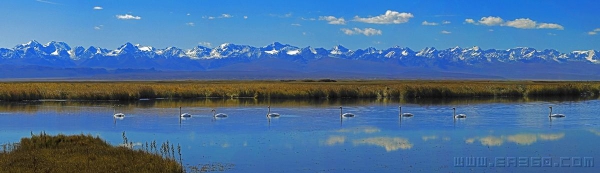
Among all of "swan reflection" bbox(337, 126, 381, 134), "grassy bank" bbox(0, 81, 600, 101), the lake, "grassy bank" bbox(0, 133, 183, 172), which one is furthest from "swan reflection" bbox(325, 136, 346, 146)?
"grassy bank" bbox(0, 81, 600, 101)

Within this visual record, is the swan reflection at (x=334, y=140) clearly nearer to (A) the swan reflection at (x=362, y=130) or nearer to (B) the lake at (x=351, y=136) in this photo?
(B) the lake at (x=351, y=136)

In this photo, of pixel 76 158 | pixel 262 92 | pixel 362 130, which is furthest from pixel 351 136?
pixel 262 92

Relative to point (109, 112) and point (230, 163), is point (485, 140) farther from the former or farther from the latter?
point (109, 112)

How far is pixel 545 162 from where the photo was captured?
20297 mm

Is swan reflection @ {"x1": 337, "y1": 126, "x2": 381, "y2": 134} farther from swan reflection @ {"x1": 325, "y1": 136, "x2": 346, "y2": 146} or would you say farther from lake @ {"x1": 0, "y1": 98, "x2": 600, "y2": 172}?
swan reflection @ {"x1": 325, "y1": 136, "x2": 346, "y2": 146}

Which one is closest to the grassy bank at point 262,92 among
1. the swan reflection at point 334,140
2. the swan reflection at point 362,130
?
the swan reflection at point 362,130

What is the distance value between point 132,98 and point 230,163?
115 ft

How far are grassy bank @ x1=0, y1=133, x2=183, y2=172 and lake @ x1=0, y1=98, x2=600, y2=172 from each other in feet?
6.82

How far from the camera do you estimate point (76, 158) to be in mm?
17797

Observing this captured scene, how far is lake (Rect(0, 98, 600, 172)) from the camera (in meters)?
20.2

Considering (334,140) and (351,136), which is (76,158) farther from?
(351,136)

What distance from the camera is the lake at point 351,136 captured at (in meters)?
20.2

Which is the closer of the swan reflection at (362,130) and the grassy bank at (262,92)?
the swan reflection at (362,130)

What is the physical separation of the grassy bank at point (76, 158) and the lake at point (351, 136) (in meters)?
2.08
